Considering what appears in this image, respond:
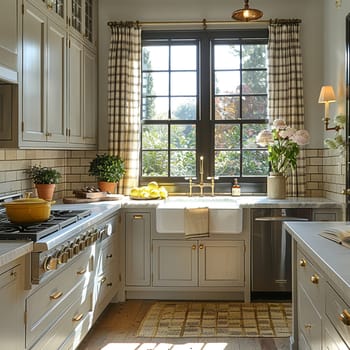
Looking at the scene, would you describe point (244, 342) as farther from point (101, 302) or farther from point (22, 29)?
point (22, 29)

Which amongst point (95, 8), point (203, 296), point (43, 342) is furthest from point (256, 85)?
point (43, 342)

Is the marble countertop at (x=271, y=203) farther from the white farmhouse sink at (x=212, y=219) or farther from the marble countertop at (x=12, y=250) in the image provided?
the marble countertop at (x=12, y=250)

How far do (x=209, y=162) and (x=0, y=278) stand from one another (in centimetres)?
324

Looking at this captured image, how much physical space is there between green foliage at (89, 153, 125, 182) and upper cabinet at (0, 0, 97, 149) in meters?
0.19

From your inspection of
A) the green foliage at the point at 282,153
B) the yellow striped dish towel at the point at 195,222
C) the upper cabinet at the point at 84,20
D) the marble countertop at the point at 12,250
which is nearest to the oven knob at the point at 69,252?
the marble countertop at the point at 12,250

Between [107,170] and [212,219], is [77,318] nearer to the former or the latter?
[212,219]

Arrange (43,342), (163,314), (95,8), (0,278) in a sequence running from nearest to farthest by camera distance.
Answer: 1. (0,278)
2. (43,342)
3. (163,314)
4. (95,8)

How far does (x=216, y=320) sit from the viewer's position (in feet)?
12.4

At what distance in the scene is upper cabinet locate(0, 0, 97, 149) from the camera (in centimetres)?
300

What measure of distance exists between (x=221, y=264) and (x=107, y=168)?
1.38 m

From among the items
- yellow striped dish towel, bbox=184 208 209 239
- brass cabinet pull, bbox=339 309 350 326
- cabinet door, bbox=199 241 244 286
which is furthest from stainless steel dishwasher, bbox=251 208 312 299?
brass cabinet pull, bbox=339 309 350 326

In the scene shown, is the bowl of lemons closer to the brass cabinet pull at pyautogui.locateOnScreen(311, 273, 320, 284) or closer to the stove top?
the stove top

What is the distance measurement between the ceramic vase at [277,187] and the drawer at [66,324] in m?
2.05

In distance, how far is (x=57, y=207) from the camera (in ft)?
12.3
